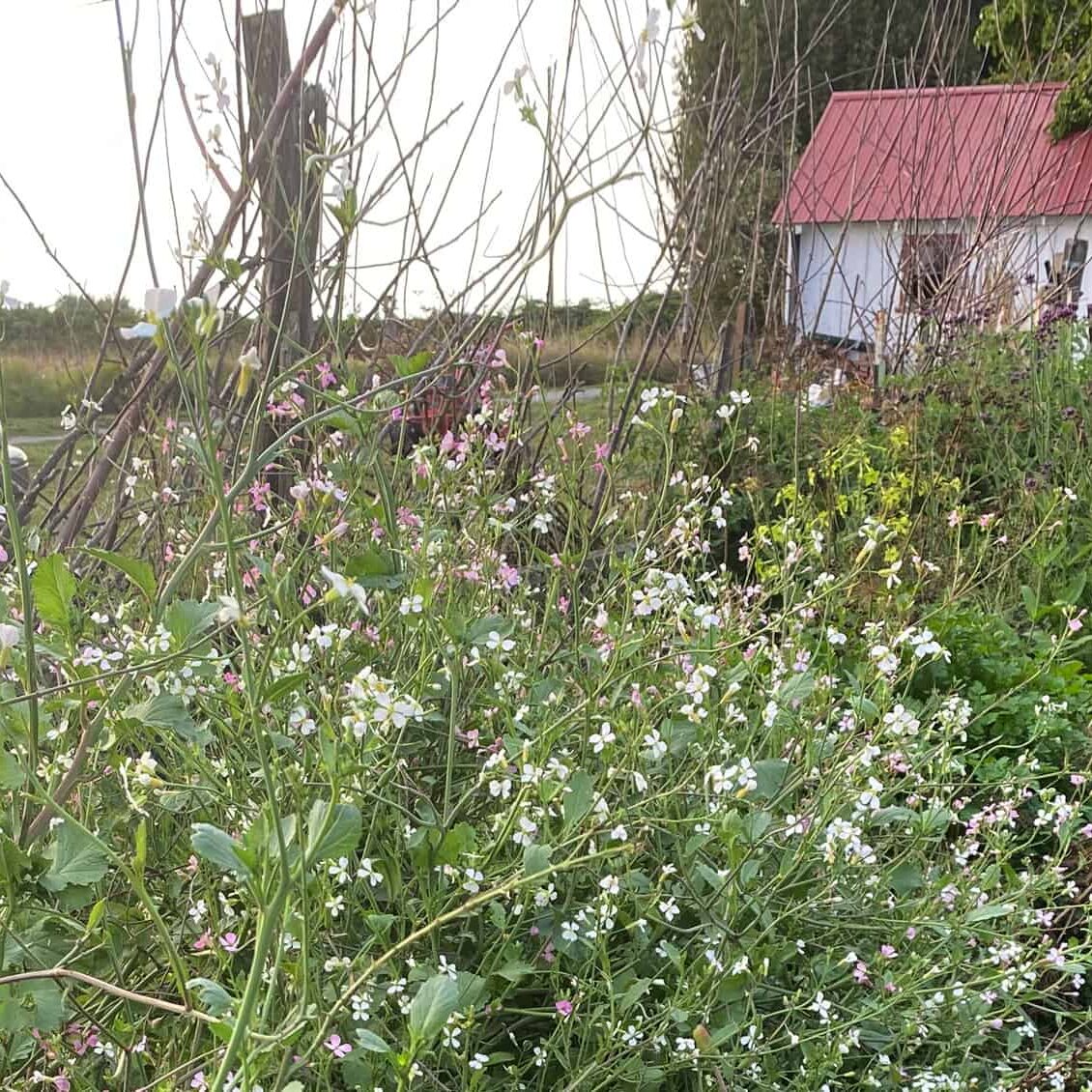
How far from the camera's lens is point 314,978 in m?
1.22

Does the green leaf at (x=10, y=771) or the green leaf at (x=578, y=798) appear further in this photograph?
the green leaf at (x=578, y=798)

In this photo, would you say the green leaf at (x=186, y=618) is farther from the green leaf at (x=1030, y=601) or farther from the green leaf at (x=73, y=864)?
the green leaf at (x=1030, y=601)

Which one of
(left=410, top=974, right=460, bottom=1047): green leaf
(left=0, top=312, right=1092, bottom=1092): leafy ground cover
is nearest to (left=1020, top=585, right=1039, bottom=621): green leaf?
(left=0, top=312, right=1092, bottom=1092): leafy ground cover

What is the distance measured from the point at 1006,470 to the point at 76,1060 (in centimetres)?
393

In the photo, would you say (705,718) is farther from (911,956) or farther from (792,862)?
(911,956)

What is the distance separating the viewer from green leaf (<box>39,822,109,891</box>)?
1.12 m

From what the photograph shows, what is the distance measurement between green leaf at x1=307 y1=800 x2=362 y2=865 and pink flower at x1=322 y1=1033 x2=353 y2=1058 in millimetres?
446

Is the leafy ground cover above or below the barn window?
below

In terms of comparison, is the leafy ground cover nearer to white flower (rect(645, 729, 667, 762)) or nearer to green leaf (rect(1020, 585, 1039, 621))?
white flower (rect(645, 729, 667, 762))

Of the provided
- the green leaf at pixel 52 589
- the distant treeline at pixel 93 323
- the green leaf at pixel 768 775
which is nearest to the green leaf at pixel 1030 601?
the distant treeline at pixel 93 323

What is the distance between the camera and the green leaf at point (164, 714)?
115 centimetres

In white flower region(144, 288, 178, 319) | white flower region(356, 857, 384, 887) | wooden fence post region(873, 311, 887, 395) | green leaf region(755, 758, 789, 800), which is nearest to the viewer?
white flower region(144, 288, 178, 319)

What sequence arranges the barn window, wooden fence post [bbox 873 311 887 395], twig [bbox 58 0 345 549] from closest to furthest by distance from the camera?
twig [bbox 58 0 345 549], the barn window, wooden fence post [bbox 873 311 887 395]

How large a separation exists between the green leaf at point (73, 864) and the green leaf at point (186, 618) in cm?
22
